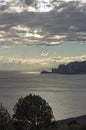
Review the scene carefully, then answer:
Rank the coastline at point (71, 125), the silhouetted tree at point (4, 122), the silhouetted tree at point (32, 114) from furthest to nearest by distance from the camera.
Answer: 1. the silhouetted tree at point (32, 114)
2. the coastline at point (71, 125)
3. the silhouetted tree at point (4, 122)

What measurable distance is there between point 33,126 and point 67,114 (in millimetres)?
64321

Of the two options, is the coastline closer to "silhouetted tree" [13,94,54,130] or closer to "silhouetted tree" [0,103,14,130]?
"silhouetted tree" [13,94,54,130]

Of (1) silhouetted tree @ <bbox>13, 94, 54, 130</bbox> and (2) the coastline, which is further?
(1) silhouetted tree @ <bbox>13, 94, 54, 130</bbox>

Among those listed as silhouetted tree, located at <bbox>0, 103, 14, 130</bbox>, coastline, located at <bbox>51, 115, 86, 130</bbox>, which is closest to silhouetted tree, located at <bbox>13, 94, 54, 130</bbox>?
coastline, located at <bbox>51, 115, 86, 130</bbox>

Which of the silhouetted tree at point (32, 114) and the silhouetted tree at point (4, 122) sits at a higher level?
the silhouetted tree at point (4, 122)

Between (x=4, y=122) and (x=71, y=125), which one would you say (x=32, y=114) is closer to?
Answer: (x=71, y=125)

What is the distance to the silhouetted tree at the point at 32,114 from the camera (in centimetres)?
4959

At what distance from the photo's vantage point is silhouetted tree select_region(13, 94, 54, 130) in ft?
163

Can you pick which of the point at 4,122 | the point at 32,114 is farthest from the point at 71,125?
the point at 4,122

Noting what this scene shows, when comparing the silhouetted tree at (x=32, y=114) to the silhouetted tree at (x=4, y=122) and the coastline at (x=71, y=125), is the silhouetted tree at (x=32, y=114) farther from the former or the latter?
the silhouetted tree at (x=4, y=122)

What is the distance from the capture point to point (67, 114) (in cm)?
11288

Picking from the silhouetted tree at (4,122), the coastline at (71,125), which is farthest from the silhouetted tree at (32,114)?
the silhouetted tree at (4,122)

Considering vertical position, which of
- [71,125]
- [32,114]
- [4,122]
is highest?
[4,122]

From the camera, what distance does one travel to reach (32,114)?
49.9m
